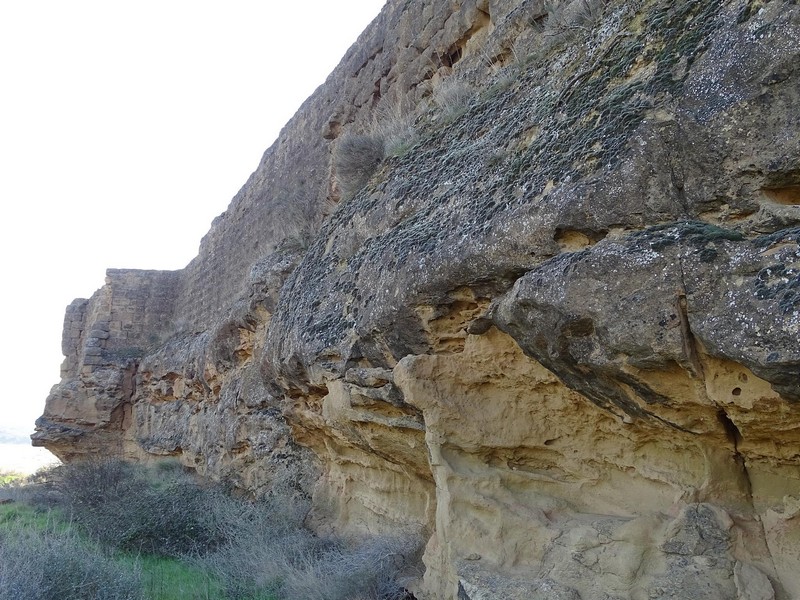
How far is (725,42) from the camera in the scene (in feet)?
9.59

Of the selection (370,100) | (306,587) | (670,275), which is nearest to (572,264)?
(670,275)

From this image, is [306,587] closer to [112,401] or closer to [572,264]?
[572,264]

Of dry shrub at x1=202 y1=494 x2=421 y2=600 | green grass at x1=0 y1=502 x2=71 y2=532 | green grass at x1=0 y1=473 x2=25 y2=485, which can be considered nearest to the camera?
dry shrub at x1=202 y1=494 x2=421 y2=600

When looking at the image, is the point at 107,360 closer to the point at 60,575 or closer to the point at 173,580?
the point at 173,580

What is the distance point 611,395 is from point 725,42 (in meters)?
1.68

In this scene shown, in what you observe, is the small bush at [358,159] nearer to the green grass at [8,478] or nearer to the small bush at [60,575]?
the small bush at [60,575]

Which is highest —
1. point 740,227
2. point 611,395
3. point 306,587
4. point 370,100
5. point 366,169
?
point 370,100

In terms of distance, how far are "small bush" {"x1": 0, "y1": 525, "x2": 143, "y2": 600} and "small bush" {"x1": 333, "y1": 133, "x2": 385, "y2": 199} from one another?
3880mm

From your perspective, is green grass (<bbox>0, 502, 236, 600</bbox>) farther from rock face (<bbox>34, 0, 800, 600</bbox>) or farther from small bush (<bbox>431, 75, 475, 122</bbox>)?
small bush (<bbox>431, 75, 475, 122</bbox>)

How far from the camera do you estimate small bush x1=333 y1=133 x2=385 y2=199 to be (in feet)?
21.3

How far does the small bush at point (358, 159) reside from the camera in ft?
21.3

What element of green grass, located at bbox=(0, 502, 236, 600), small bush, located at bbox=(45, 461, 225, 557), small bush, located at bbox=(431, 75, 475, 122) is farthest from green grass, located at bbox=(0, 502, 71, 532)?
small bush, located at bbox=(431, 75, 475, 122)

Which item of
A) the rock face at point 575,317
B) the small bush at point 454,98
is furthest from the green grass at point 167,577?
the small bush at point 454,98

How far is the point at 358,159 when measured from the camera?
6512mm
